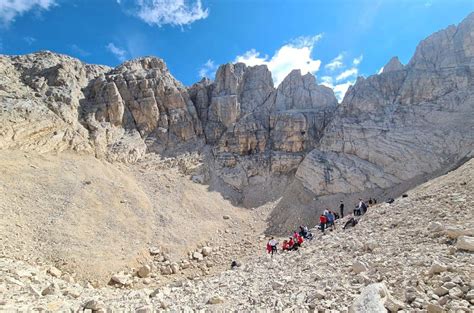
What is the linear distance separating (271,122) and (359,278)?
38.3 meters

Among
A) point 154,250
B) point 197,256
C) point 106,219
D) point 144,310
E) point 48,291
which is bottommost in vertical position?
point 197,256

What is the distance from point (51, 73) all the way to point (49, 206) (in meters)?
22.3

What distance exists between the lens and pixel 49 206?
22.4 m

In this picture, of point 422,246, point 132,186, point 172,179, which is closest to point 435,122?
point 422,246

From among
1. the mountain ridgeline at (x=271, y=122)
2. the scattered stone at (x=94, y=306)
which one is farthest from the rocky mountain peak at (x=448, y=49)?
the scattered stone at (x=94, y=306)

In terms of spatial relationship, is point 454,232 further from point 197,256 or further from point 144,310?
point 197,256

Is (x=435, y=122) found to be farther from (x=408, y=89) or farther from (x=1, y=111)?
(x=1, y=111)

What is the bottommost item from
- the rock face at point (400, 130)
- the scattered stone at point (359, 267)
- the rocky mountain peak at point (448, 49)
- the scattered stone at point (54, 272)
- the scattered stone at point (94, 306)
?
the scattered stone at point (54, 272)

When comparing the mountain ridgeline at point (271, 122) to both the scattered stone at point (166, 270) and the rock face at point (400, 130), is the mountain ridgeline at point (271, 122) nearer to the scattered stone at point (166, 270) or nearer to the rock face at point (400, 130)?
the rock face at point (400, 130)

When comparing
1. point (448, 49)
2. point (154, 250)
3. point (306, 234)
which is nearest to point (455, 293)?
point (306, 234)

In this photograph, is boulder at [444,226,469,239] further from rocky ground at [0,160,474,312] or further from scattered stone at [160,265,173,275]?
scattered stone at [160,265,173,275]

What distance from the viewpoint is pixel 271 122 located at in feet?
151

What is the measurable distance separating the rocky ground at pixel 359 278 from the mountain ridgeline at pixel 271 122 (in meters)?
15.9

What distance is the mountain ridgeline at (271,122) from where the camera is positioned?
31.6m
